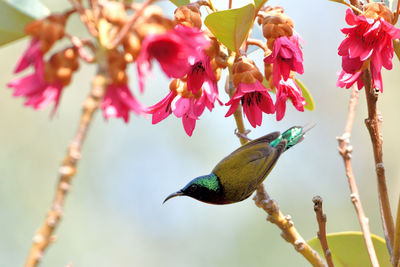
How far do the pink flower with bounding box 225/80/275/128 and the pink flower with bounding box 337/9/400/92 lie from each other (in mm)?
159

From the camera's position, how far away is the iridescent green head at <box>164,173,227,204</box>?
6.79 ft

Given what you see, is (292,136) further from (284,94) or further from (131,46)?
(131,46)

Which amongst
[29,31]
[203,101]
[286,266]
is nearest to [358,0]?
[203,101]

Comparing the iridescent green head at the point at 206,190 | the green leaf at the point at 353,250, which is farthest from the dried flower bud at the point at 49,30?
the iridescent green head at the point at 206,190

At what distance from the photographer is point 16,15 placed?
84 centimetres

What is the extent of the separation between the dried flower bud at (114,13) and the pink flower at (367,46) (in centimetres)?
65

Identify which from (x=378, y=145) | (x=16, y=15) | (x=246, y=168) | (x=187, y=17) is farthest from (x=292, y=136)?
(x=16, y=15)

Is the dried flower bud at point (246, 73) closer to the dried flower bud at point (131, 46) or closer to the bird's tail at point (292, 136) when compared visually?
the dried flower bud at point (131, 46)

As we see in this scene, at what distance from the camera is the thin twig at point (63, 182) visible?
0.52 metres

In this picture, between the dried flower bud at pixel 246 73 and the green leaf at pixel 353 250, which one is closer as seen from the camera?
the dried flower bud at pixel 246 73

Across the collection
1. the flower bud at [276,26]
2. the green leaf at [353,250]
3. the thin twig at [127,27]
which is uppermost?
the thin twig at [127,27]

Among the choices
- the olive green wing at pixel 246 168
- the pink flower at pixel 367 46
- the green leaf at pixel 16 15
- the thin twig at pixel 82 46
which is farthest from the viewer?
the olive green wing at pixel 246 168

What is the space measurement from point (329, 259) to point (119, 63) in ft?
2.24

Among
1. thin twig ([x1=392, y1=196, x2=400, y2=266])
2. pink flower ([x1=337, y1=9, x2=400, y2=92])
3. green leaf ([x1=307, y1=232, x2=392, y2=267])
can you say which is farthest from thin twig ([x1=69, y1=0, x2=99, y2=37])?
green leaf ([x1=307, y1=232, x2=392, y2=267])
